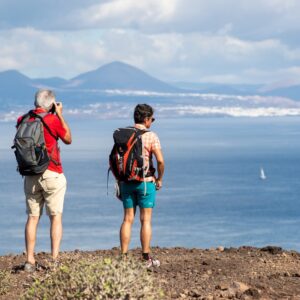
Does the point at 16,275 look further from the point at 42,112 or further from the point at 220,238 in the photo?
the point at 220,238

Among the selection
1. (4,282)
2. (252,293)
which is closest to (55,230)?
(4,282)

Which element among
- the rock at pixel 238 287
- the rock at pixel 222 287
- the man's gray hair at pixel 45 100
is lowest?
the rock at pixel 222 287

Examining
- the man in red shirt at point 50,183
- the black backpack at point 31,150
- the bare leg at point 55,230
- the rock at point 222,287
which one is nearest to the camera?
the rock at point 222,287

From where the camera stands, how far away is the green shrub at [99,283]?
5809mm

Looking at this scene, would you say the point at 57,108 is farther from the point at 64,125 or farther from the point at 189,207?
the point at 189,207

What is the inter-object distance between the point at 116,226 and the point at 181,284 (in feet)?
234

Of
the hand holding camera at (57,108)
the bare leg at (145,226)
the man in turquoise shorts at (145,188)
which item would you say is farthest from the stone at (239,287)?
the hand holding camera at (57,108)

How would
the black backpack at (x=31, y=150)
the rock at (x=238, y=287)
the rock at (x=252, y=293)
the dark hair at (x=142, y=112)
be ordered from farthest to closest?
1. the dark hair at (x=142, y=112)
2. the black backpack at (x=31, y=150)
3. the rock at (x=238, y=287)
4. the rock at (x=252, y=293)

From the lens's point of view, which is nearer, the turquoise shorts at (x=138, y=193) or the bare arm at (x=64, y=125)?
the bare arm at (x=64, y=125)

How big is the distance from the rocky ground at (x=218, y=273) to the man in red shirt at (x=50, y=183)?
17.3 inches

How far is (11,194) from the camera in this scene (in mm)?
102375

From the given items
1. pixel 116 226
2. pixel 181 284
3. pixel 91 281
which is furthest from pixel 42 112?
pixel 116 226

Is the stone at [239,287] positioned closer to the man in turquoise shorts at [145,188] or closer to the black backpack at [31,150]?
the man in turquoise shorts at [145,188]

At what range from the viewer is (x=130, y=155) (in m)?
8.80
